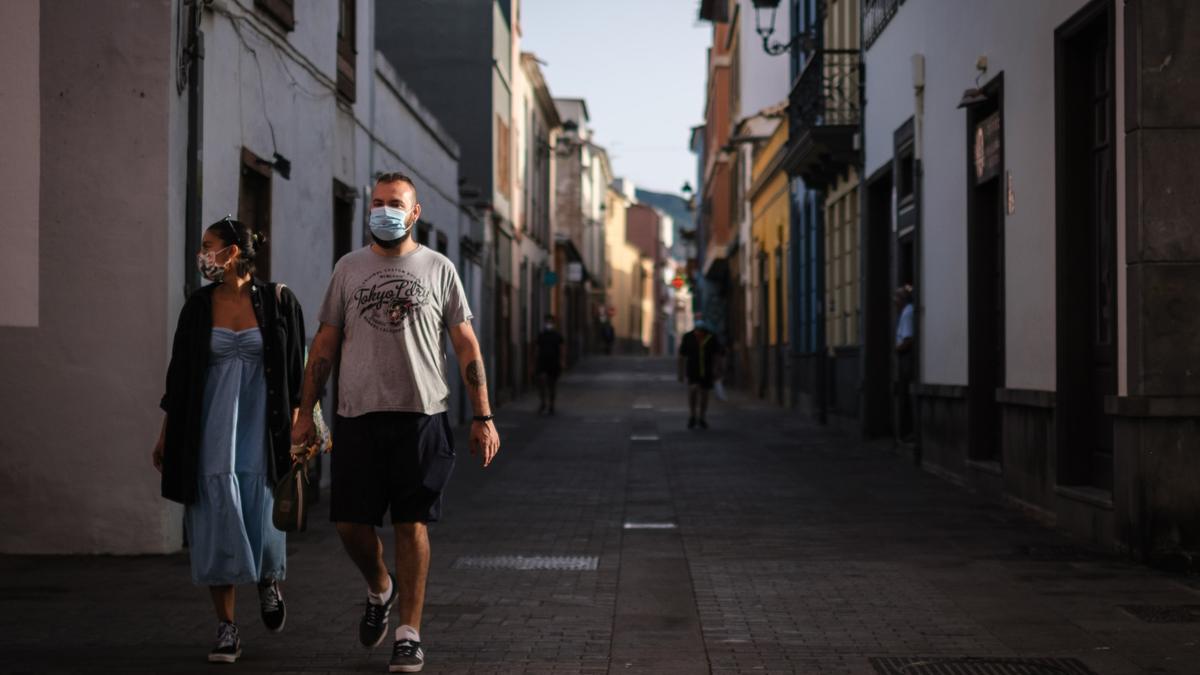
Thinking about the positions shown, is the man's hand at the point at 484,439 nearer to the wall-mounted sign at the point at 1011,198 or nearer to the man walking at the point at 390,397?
the man walking at the point at 390,397

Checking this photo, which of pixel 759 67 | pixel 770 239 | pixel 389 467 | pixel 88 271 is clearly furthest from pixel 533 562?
pixel 759 67

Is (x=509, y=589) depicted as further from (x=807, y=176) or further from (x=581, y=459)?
(x=807, y=176)

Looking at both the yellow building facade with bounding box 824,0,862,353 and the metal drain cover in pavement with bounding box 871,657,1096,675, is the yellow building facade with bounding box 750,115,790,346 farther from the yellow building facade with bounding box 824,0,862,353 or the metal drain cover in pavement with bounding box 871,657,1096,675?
the metal drain cover in pavement with bounding box 871,657,1096,675

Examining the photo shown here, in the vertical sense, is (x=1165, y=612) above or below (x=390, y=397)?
below

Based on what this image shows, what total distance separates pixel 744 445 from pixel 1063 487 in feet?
32.0

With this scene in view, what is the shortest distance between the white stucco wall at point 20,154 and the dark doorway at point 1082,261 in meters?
6.37

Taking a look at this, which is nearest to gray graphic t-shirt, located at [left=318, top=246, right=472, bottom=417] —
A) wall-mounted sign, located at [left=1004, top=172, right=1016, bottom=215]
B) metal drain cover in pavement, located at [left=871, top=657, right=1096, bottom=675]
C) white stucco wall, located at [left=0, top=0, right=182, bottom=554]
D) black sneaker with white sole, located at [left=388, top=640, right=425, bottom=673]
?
black sneaker with white sole, located at [left=388, top=640, right=425, bottom=673]

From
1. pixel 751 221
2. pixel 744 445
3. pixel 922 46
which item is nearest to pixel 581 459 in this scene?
pixel 744 445

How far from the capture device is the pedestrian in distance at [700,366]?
25053 millimetres

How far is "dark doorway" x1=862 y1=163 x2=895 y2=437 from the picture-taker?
21031 millimetres

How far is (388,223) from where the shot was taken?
6598mm

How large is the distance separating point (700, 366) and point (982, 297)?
37.7ft

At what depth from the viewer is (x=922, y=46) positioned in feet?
55.8

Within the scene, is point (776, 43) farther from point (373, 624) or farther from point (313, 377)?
point (373, 624)
